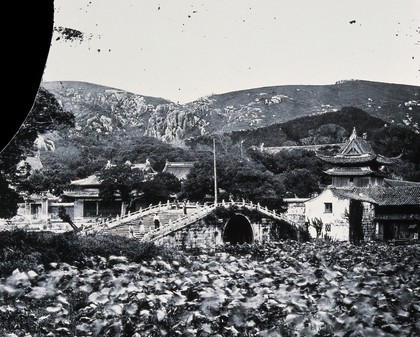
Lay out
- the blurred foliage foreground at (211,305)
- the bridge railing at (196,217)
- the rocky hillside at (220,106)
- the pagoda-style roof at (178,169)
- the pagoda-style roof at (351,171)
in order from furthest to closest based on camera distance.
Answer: the pagoda-style roof at (351,171)
the bridge railing at (196,217)
the pagoda-style roof at (178,169)
the rocky hillside at (220,106)
the blurred foliage foreground at (211,305)

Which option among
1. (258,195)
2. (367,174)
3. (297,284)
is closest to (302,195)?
(258,195)

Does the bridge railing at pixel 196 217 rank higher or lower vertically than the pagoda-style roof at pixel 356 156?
lower

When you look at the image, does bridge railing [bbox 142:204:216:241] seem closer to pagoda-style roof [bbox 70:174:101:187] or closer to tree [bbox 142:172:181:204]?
tree [bbox 142:172:181:204]

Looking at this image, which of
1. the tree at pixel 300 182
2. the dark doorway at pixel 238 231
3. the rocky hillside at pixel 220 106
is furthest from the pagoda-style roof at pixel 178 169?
the dark doorway at pixel 238 231

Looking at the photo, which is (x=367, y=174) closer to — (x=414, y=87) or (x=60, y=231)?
(x=414, y=87)

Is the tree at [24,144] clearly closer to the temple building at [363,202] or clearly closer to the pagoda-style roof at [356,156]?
the temple building at [363,202]

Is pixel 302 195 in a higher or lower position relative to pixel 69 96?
lower
